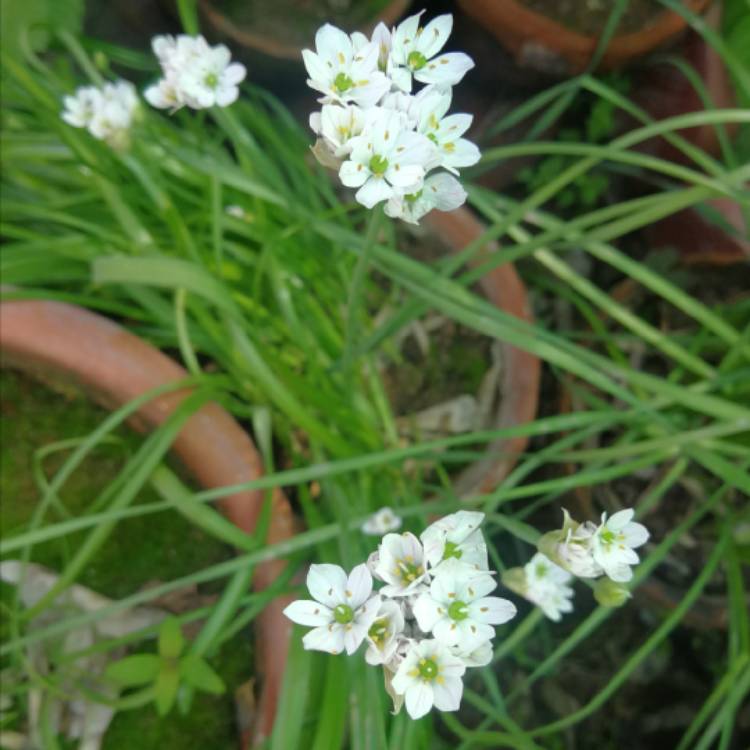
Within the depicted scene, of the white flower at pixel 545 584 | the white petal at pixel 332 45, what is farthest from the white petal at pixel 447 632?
the white petal at pixel 332 45

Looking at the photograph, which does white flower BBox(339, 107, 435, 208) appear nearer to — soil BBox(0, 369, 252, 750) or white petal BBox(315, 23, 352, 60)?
white petal BBox(315, 23, 352, 60)

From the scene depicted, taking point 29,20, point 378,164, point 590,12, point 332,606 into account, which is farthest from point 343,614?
point 590,12

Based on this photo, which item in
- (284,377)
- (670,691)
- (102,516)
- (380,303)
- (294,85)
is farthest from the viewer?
(294,85)

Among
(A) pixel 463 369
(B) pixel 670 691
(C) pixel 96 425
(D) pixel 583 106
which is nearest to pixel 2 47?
(C) pixel 96 425

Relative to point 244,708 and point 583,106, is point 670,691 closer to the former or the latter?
point 244,708

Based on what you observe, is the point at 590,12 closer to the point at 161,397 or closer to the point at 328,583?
the point at 161,397

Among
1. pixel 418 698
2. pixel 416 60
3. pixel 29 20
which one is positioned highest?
pixel 29 20

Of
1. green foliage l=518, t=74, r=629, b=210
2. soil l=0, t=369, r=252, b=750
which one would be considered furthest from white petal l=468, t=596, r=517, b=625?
green foliage l=518, t=74, r=629, b=210
